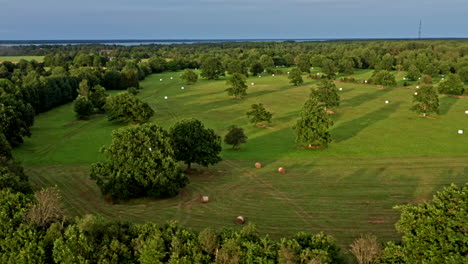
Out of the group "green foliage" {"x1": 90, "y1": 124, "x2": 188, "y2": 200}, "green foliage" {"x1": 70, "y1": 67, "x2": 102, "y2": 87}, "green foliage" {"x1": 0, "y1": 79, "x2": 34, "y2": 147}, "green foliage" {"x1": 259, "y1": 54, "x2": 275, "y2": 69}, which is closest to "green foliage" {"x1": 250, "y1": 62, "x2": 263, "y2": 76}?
"green foliage" {"x1": 259, "y1": 54, "x2": 275, "y2": 69}

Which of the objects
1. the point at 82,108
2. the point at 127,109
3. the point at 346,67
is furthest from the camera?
the point at 346,67

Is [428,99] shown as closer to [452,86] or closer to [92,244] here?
[452,86]

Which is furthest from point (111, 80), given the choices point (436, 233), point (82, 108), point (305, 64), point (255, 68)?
point (436, 233)

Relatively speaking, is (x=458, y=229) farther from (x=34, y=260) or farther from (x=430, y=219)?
(x=34, y=260)

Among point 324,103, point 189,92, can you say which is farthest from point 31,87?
point 324,103

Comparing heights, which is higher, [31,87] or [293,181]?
[31,87]

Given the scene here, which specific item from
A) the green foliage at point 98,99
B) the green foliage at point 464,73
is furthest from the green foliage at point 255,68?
the green foliage at point 98,99

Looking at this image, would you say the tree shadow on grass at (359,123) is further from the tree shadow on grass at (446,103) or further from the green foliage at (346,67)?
the green foliage at (346,67)
